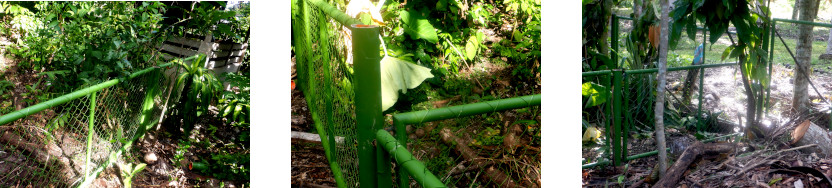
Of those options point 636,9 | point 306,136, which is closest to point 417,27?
point 306,136

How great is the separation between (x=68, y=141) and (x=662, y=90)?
216 centimetres

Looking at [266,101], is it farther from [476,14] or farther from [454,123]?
[476,14]

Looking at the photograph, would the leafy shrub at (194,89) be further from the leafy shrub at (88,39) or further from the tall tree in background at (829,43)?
the tall tree in background at (829,43)

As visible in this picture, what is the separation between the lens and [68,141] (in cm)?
218

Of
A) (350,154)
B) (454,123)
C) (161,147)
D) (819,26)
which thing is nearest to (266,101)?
(350,154)

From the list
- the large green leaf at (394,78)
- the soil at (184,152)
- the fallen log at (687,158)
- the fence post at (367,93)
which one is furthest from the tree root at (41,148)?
the fallen log at (687,158)

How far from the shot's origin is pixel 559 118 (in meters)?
1.30

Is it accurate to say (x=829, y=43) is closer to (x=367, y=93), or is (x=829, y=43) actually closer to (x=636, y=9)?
(x=636, y=9)

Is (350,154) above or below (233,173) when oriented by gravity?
above

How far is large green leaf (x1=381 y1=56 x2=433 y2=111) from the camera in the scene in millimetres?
1565

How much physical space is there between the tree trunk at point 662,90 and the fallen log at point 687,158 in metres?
0.03

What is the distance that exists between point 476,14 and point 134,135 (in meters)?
1.65

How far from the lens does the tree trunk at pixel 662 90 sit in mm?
1764

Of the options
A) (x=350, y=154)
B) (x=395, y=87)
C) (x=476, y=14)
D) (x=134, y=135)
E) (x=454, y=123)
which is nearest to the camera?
(x=350, y=154)
